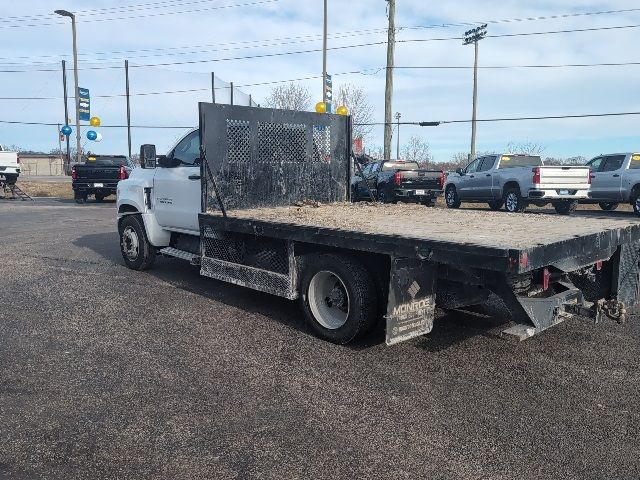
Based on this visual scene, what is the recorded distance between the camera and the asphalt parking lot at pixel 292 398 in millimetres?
3252

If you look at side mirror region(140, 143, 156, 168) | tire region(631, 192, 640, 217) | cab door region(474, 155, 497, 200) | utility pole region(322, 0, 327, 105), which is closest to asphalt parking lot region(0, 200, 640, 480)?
side mirror region(140, 143, 156, 168)

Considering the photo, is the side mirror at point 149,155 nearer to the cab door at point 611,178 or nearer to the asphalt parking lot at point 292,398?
the asphalt parking lot at point 292,398

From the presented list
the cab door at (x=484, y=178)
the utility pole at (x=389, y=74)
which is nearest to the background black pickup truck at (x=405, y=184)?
the cab door at (x=484, y=178)

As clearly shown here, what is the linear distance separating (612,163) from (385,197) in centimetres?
708

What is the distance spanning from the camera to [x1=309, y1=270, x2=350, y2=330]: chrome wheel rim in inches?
208

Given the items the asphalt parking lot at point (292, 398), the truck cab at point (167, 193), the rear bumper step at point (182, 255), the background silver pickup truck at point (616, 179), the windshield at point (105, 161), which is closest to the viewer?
the asphalt parking lot at point (292, 398)

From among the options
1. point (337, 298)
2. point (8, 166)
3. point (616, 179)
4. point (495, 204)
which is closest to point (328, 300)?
point (337, 298)

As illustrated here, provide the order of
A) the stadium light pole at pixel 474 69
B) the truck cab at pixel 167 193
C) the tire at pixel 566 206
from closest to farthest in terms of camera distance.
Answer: the truck cab at pixel 167 193
the tire at pixel 566 206
the stadium light pole at pixel 474 69

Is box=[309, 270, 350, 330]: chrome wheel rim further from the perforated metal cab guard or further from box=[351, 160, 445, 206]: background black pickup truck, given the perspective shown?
box=[351, 160, 445, 206]: background black pickup truck

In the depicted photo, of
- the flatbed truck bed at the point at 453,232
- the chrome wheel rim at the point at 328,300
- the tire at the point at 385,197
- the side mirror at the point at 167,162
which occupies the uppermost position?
the side mirror at the point at 167,162

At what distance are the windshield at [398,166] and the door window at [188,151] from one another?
45.4 ft

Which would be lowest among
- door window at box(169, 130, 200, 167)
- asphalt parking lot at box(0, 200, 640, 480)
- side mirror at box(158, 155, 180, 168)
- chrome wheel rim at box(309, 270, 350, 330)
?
asphalt parking lot at box(0, 200, 640, 480)

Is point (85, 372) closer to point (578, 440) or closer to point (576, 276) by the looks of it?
point (578, 440)

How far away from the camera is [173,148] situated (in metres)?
7.48
